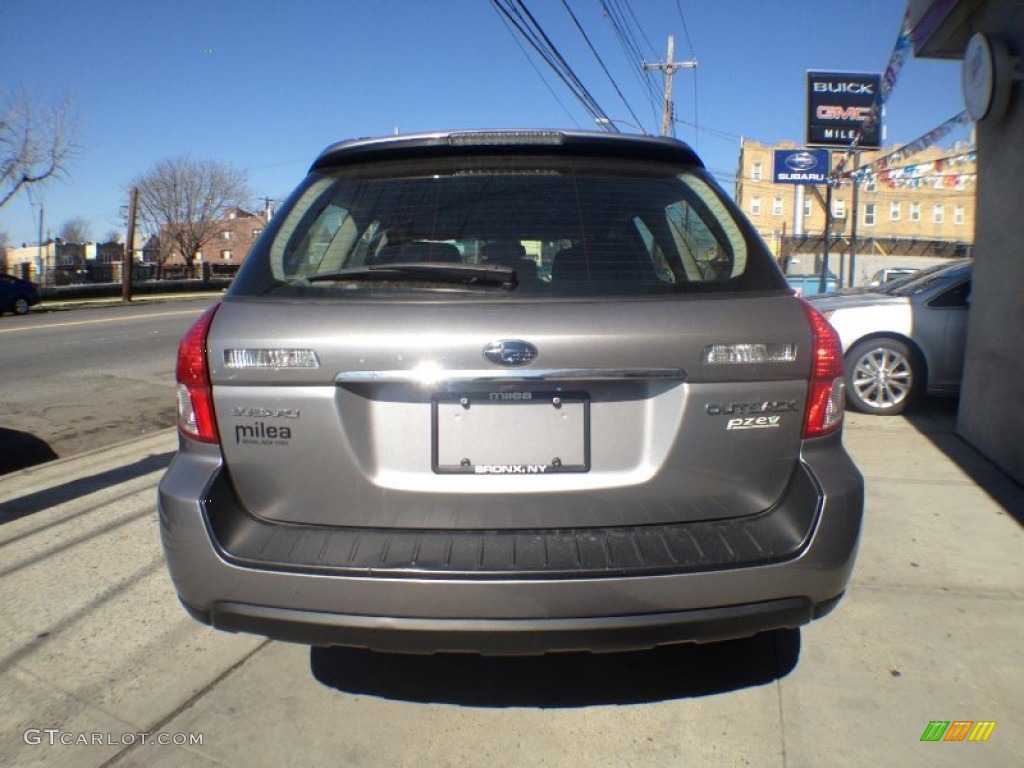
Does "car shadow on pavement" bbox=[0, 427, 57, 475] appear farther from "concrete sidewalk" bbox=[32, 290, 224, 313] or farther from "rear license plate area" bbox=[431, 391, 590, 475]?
"concrete sidewalk" bbox=[32, 290, 224, 313]

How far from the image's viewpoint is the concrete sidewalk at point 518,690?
242 cm

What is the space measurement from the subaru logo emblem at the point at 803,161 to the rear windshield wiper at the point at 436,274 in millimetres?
22165

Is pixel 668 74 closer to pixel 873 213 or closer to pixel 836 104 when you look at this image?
pixel 836 104

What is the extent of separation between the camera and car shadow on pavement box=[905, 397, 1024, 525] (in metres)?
4.75

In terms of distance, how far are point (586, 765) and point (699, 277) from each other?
4.99 ft

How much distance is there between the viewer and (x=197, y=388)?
2.26m

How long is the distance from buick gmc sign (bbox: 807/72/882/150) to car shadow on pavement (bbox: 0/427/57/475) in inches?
862

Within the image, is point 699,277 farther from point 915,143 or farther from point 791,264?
point 791,264

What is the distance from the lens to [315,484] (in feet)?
7.22

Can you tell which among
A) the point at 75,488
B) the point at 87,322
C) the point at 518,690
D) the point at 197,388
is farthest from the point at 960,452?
the point at 87,322

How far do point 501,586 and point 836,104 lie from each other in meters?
25.9

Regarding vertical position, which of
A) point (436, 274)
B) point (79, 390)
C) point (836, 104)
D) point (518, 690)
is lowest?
point (518, 690)

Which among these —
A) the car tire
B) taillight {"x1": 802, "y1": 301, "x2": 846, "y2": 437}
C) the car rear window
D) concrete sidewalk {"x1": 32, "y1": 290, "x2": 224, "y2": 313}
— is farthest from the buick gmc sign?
taillight {"x1": 802, "y1": 301, "x2": 846, "y2": 437}

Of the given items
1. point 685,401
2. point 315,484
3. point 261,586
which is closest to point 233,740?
point 261,586
